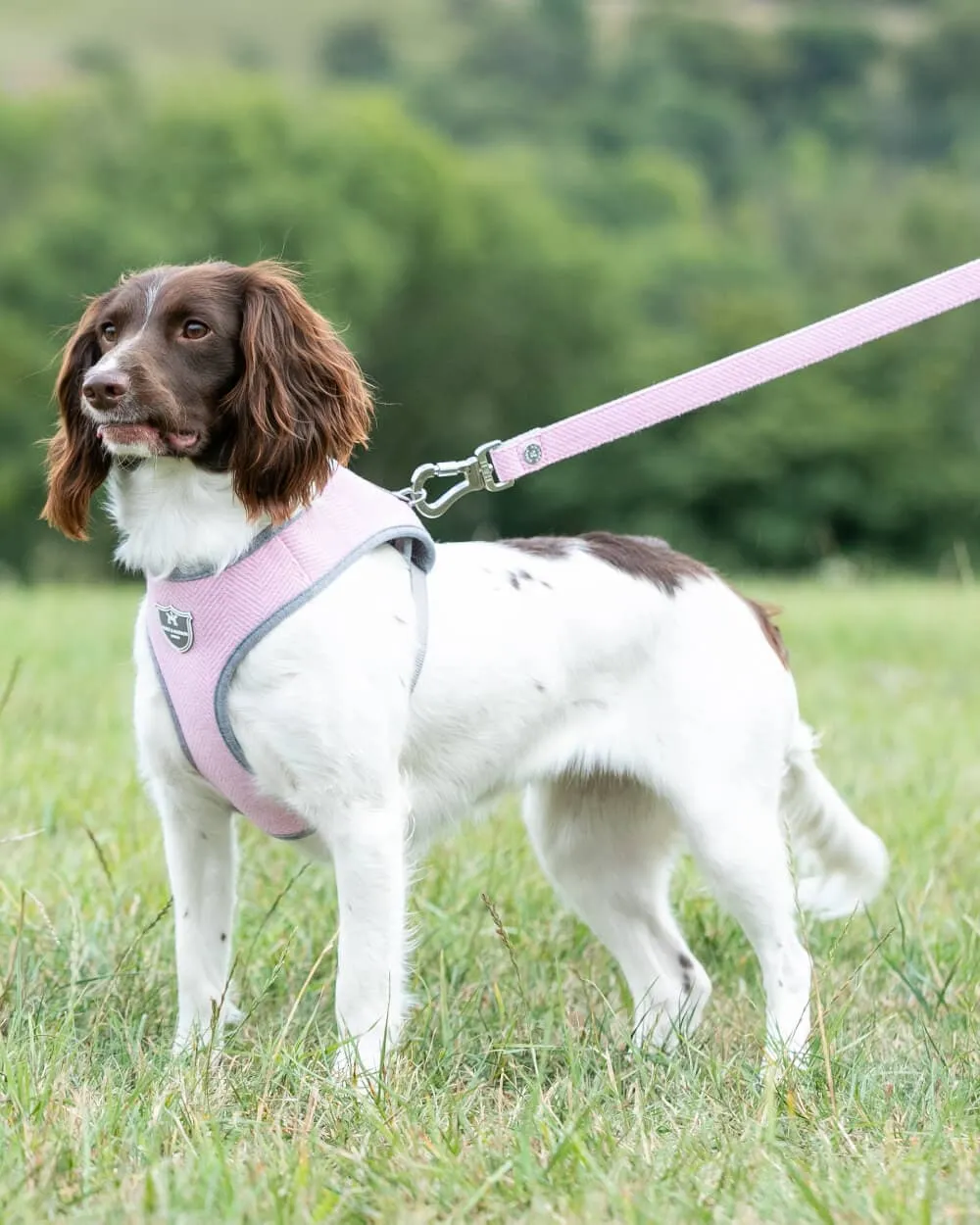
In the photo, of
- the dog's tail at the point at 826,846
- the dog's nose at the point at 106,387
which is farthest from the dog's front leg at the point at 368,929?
the dog's tail at the point at 826,846

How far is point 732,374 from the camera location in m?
3.17

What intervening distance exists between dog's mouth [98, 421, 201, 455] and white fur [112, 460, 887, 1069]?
3.0 inches

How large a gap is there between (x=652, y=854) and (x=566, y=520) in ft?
117

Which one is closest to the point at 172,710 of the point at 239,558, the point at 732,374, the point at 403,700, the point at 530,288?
the point at 239,558

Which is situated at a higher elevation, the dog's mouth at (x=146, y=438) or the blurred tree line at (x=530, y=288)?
the dog's mouth at (x=146, y=438)

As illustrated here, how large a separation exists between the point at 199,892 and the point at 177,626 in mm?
607

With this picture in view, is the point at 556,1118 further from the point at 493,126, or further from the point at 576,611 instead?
the point at 493,126

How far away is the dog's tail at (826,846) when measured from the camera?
363 cm

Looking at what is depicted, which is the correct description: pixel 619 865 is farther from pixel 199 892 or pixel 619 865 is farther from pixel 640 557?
pixel 199 892

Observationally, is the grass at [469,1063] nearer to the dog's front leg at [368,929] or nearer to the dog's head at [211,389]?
the dog's front leg at [368,929]

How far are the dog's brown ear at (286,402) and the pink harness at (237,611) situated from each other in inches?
2.9

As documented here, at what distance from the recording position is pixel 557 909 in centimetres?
396

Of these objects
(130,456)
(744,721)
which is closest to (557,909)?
(744,721)

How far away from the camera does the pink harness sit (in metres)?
2.76
